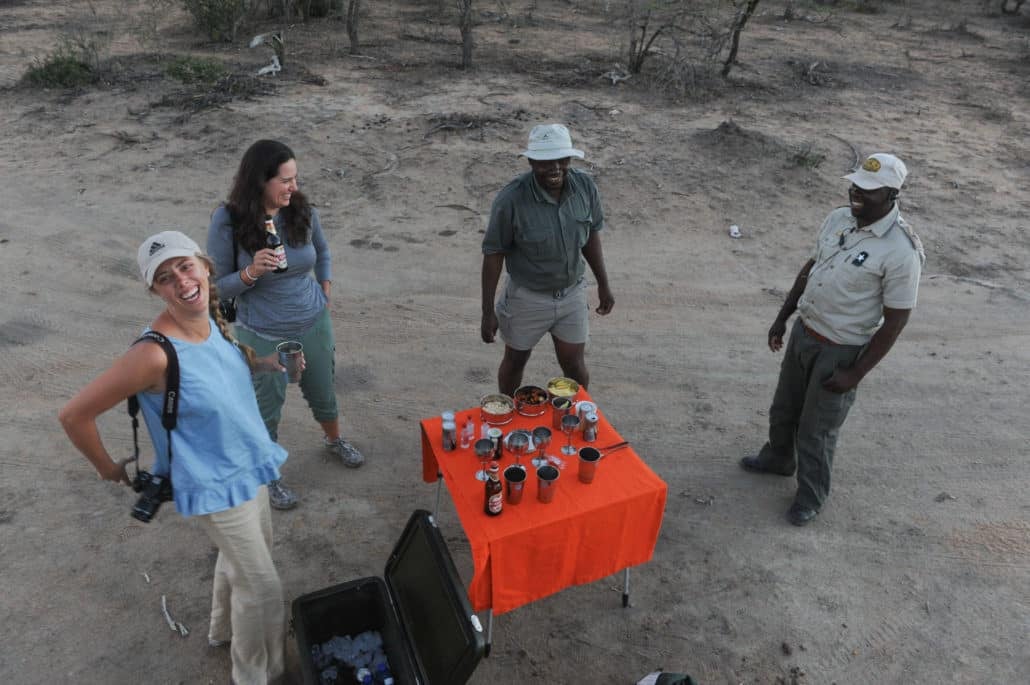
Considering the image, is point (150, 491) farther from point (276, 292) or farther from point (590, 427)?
point (590, 427)

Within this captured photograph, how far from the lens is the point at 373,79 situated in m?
12.0

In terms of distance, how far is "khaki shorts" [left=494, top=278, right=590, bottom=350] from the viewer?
13.8 ft

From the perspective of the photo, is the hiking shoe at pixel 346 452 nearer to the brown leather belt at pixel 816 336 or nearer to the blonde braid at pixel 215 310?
the blonde braid at pixel 215 310

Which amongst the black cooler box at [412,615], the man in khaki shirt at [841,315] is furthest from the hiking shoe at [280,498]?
the man in khaki shirt at [841,315]

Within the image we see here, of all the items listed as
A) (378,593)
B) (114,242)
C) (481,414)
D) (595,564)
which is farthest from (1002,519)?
(114,242)

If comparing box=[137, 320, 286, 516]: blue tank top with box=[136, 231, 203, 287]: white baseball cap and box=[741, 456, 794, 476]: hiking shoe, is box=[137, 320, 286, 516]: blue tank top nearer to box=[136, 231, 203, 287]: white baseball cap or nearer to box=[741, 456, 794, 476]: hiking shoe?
box=[136, 231, 203, 287]: white baseball cap

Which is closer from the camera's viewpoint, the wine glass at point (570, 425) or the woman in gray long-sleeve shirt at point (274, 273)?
the woman in gray long-sleeve shirt at point (274, 273)

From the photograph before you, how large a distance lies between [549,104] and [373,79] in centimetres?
334

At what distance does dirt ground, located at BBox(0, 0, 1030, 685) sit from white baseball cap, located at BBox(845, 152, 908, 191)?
6.96 feet

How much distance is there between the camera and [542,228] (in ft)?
12.8

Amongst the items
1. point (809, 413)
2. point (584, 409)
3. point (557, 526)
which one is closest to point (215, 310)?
point (557, 526)

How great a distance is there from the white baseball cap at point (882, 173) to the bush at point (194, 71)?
35.7 feet

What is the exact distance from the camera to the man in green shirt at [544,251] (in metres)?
3.78

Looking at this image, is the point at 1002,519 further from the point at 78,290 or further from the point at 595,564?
the point at 78,290
